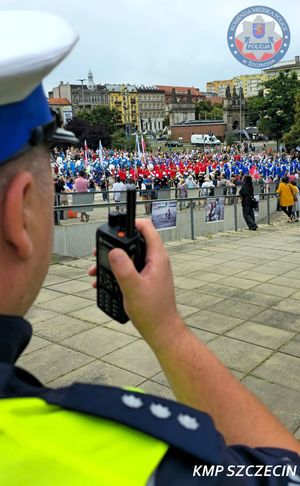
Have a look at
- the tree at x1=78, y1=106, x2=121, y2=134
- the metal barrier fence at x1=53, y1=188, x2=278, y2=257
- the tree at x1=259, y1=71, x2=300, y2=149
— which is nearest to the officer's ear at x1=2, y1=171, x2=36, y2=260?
the metal barrier fence at x1=53, y1=188, x2=278, y2=257

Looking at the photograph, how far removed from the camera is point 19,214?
2.76ft

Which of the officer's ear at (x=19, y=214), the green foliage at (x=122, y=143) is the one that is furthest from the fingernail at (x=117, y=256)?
the green foliage at (x=122, y=143)

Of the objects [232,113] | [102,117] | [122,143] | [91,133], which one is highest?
[232,113]

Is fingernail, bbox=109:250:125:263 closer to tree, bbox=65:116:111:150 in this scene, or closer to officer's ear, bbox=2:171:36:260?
officer's ear, bbox=2:171:36:260

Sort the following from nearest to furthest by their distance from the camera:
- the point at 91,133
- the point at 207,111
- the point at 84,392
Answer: the point at 84,392, the point at 91,133, the point at 207,111

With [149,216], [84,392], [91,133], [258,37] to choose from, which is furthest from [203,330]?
[91,133]

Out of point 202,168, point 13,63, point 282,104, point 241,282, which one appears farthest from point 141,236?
point 282,104

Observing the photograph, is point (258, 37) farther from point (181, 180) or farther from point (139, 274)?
point (139, 274)

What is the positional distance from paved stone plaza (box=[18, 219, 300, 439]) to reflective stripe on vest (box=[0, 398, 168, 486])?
296 centimetres

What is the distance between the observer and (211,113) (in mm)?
143000

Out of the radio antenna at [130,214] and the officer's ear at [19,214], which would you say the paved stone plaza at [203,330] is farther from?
the officer's ear at [19,214]

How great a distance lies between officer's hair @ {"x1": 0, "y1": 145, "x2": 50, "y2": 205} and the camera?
844 millimetres

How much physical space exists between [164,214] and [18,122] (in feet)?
32.3

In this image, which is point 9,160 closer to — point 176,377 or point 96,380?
point 176,377
